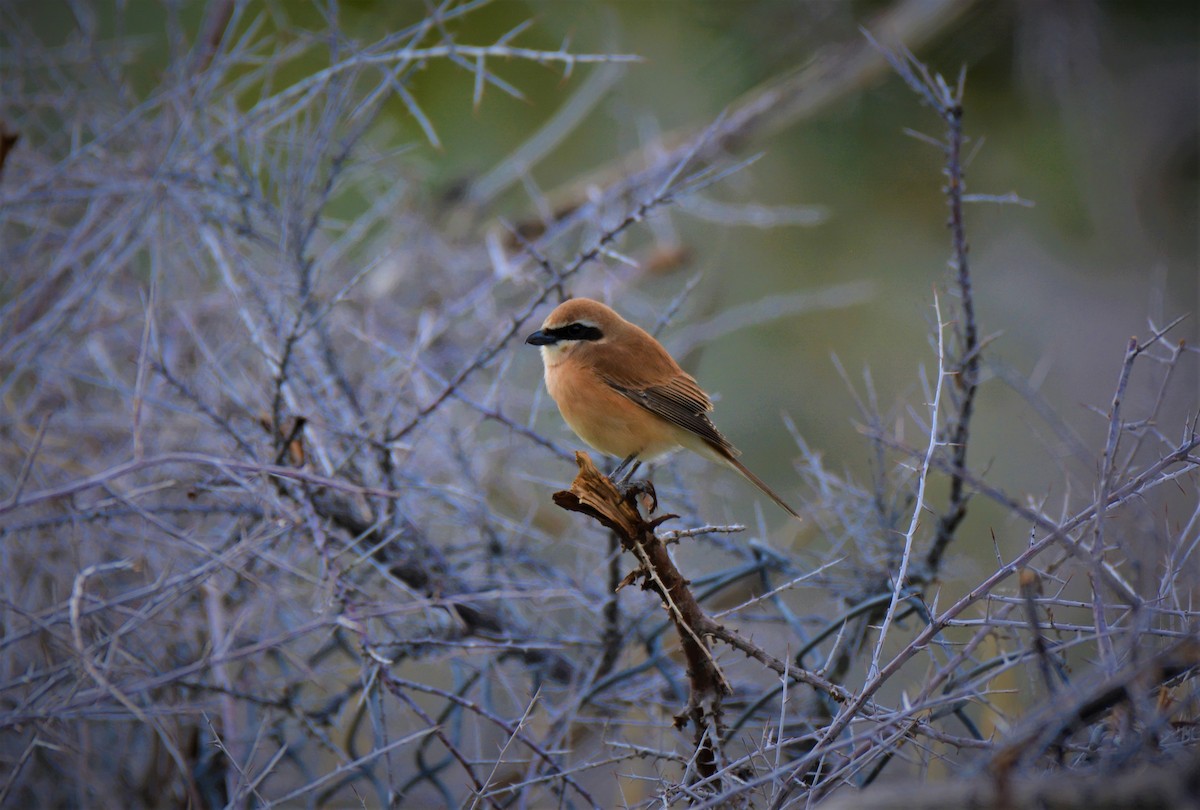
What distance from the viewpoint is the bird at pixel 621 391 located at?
10.1 feet

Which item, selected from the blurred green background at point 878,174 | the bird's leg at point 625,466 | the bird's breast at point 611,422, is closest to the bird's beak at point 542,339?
the bird's breast at point 611,422

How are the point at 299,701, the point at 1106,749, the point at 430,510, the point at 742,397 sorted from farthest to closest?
1. the point at 742,397
2. the point at 430,510
3. the point at 299,701
4. the point at 1106,749

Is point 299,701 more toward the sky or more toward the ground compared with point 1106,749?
more toward the ground

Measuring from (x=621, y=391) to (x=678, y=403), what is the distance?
19 cm

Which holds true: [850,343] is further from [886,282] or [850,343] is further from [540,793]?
[540,793]

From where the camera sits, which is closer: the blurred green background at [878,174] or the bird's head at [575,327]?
the bird's head at [575,327]

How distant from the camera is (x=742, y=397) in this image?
744cm

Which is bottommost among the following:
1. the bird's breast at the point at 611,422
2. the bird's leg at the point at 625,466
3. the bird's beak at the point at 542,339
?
the bird's leg at the point at 625,466

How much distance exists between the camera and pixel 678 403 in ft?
10.3

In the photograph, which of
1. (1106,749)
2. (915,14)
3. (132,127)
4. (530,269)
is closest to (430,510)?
(530,269)

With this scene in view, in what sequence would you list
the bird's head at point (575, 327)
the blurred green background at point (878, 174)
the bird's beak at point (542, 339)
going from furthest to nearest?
the blurred green background at point (878, 174) < the bird's beak at point (542, 339) < the bird's head at point (575, 327)

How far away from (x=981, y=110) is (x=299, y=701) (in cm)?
560

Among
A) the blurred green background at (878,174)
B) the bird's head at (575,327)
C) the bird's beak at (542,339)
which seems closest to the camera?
the bird's head at (575,327)

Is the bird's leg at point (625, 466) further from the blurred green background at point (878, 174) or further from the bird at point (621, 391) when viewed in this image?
the blurred green background at point (878, 174)
